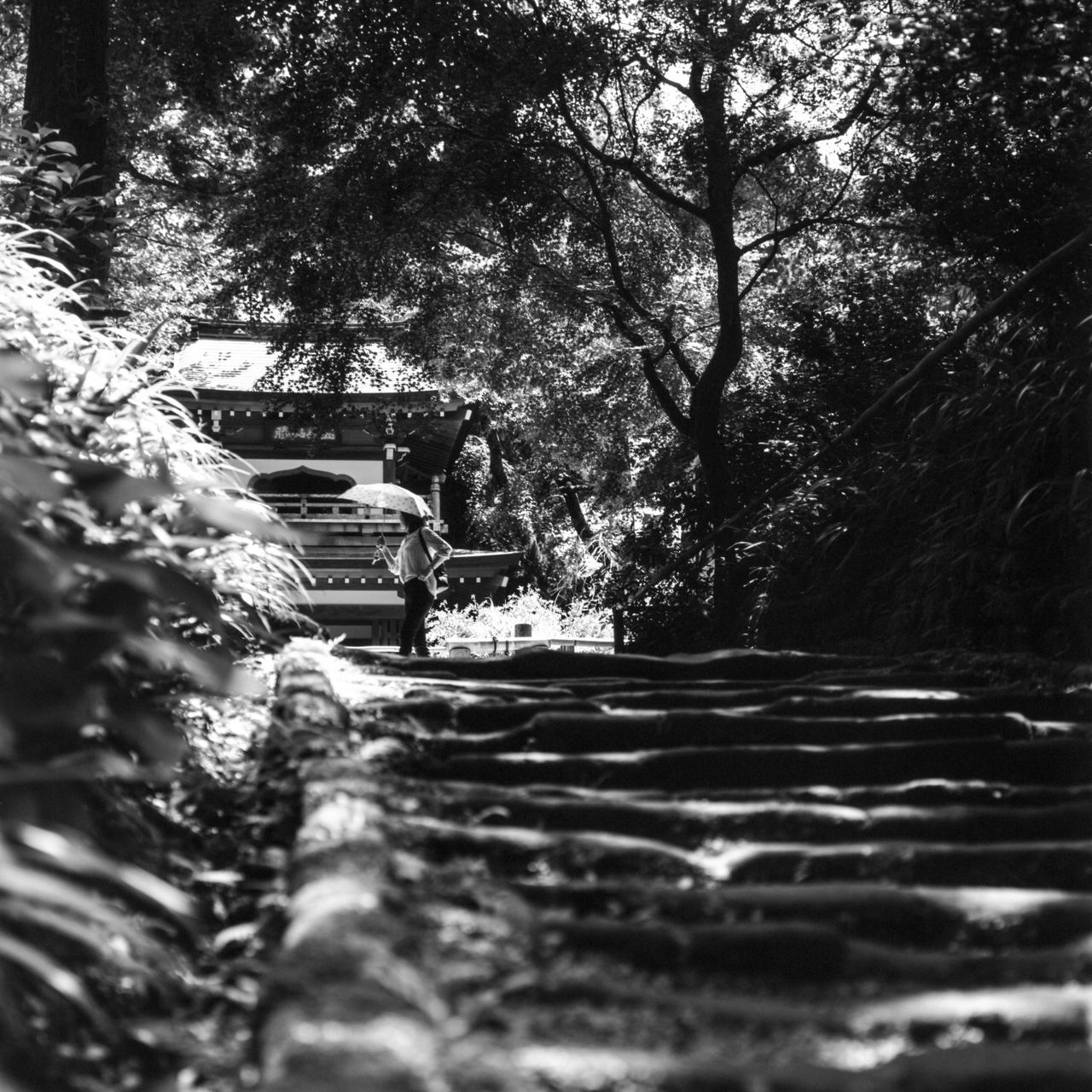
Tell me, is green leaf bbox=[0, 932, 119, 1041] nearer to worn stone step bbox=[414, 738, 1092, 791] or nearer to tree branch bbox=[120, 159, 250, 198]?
worn stone step bbox=[414, 738, 1092, 791]

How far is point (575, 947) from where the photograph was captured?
2.65m

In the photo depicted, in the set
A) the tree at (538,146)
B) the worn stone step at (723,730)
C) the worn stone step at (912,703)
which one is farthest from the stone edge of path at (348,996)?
the tree at (538,146)

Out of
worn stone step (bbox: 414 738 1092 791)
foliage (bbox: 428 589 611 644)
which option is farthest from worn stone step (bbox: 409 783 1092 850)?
foliage (bbox: 428 589 611 644)

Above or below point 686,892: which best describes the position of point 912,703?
above

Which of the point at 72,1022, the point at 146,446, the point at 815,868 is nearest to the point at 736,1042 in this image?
the point at 815,868

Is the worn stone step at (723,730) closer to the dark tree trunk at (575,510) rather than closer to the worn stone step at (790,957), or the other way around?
the worn stone step at (790,957)

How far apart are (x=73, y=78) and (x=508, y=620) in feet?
65.3

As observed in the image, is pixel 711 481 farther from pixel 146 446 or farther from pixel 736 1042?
pixel 736 1042

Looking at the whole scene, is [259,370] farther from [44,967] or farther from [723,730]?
[44,967]

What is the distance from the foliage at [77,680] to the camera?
7.18 ft

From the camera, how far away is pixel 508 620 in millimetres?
28266

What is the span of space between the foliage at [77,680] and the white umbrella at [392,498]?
7.57 m

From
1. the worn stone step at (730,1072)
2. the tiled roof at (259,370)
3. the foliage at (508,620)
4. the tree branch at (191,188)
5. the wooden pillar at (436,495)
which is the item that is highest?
the tree branch at (191,188)

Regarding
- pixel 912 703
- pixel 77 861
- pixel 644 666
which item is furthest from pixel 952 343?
pixel 77 861
